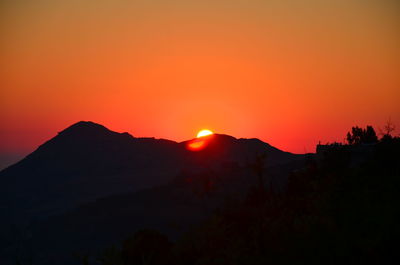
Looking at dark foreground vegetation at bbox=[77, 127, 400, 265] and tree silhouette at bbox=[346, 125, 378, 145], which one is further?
tree silhouette at bbox=[346, 125, 378, 145]

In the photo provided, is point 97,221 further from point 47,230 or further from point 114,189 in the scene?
point 114,189

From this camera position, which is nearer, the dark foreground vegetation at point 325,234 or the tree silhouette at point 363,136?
the dark foreground vegetation at point 325,234

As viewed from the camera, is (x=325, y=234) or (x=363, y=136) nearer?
(x=325, y=234)

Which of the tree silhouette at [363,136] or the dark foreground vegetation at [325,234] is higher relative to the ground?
the tree silhouette at [363,136]

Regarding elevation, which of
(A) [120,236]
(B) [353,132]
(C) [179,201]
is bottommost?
(A) [120,236]

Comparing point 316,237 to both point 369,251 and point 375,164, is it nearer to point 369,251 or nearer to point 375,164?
point 369,251

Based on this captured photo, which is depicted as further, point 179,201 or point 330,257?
point 179,201

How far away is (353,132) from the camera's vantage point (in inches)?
3627

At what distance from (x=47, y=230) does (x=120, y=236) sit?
1366 inches

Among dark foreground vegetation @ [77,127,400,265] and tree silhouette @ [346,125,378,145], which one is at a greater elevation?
tree silhouette @ [346,125,378,145]

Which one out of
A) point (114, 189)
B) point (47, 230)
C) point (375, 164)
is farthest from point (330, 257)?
point (114, 189)

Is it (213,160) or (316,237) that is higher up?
(213,160)

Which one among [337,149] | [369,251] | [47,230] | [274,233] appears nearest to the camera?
[369,251]

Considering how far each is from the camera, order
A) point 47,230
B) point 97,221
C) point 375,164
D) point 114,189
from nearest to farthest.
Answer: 1. point 375,164
2. point 97,221
3. point 47,230
4. point 114,189
